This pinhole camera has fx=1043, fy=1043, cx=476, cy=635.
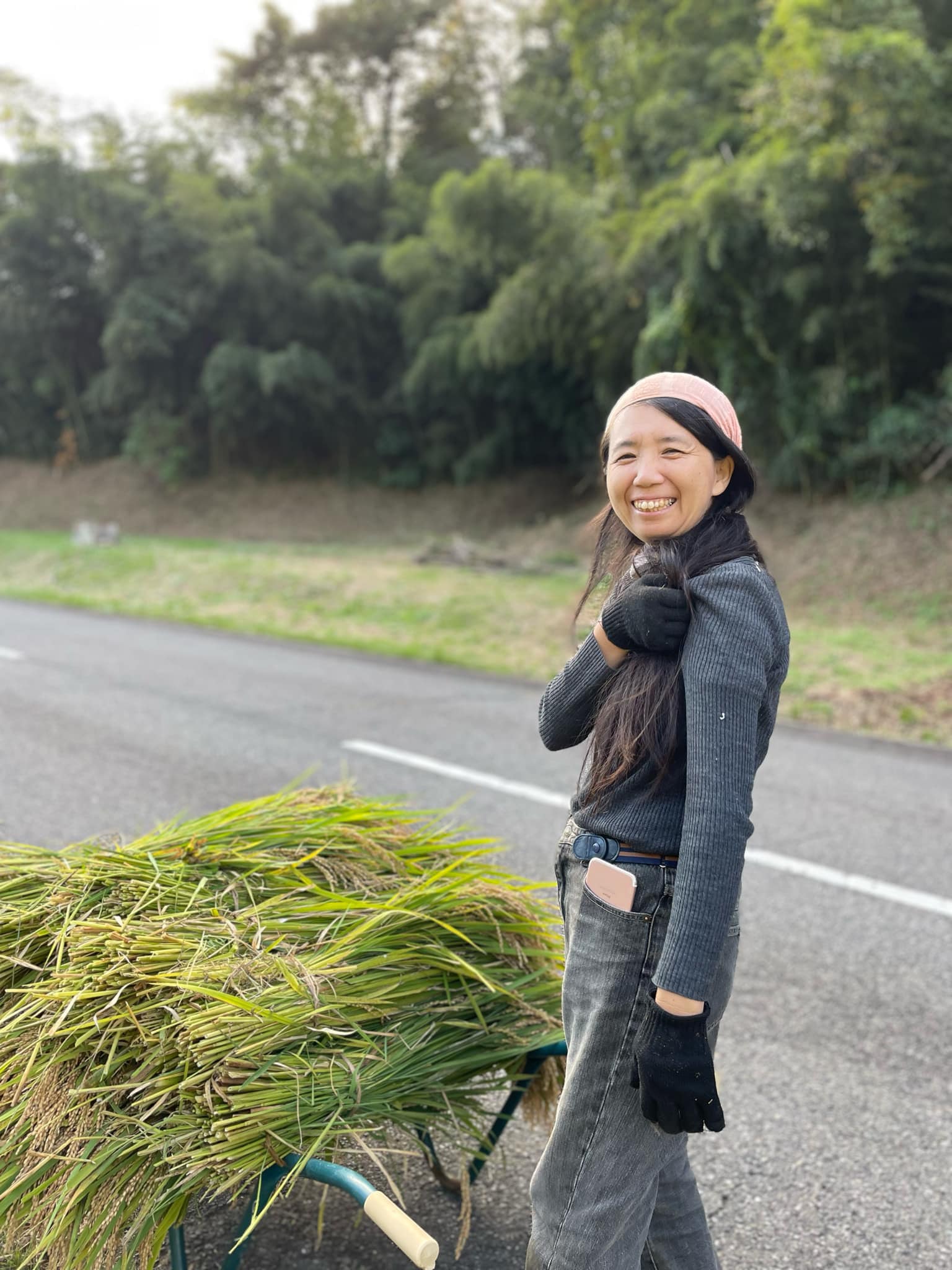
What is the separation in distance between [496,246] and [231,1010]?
70.9 feet

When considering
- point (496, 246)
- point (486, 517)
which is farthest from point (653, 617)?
point (486, 517)

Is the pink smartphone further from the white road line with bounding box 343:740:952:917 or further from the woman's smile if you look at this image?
the white road line with bounding box 343:740:952:917

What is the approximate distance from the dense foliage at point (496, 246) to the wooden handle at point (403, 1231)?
47.9 ft

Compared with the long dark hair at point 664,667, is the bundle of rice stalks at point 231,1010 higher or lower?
lower

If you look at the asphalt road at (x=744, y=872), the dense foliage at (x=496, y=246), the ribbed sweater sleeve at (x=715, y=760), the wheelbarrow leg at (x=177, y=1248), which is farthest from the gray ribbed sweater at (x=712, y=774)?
the dense foliage at (x=496, y=246)

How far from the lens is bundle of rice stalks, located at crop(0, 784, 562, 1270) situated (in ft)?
5.06

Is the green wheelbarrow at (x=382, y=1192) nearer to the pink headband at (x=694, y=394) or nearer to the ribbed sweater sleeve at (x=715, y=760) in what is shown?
the ribbed sweater sleeve at (x=715, y=760)

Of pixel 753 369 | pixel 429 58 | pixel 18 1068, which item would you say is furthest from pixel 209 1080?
pixel 429 58

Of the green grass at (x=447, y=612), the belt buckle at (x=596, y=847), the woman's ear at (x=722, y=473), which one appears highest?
the woman's ear at (x=722, y=473)

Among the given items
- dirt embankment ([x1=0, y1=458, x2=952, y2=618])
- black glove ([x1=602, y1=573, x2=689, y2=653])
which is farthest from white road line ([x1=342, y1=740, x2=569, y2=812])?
dirt embankment ([x1=0, y1=458, x2=952, y2=618])

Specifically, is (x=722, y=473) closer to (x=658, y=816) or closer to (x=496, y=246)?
(x=658, y=816)

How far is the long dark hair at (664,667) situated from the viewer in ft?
5.17

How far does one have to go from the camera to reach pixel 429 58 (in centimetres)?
3312

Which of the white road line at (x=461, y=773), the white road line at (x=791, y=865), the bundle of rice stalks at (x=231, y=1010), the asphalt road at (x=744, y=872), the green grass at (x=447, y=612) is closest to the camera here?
the bundle of rice stalks at (x=231, y=1010)
